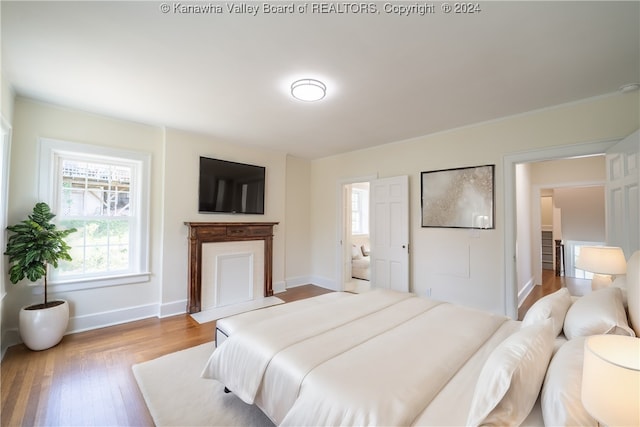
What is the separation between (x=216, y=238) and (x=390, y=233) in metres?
2.68

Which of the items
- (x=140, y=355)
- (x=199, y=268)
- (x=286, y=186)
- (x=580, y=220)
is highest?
(x=286, y=186)

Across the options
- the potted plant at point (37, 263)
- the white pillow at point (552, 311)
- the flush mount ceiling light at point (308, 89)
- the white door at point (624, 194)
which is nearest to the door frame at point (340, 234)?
the flush mount ceiling light at point (308, 89)

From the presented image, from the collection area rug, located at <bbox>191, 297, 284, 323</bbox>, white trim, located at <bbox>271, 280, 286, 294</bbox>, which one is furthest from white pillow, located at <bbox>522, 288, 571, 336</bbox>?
white trim, located at <bbox>271, 280, 286, 294</bbox>

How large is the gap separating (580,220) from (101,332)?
9015 millimetres

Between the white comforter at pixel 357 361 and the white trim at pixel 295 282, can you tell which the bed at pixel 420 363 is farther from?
the white trim at pixel 295 282

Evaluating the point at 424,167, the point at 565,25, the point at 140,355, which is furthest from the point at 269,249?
the point at 565,25

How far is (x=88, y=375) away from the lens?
225 centimetres

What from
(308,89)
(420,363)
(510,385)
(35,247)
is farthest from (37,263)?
(510,385)

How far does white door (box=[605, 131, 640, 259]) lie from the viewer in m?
2.25

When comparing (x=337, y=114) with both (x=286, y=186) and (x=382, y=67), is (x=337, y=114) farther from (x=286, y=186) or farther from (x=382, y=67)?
(x=286, y=186)

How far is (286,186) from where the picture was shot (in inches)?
207

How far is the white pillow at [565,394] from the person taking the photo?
89cm

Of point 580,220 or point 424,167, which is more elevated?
point 424,167

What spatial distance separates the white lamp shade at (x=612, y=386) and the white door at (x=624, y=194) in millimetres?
2161
